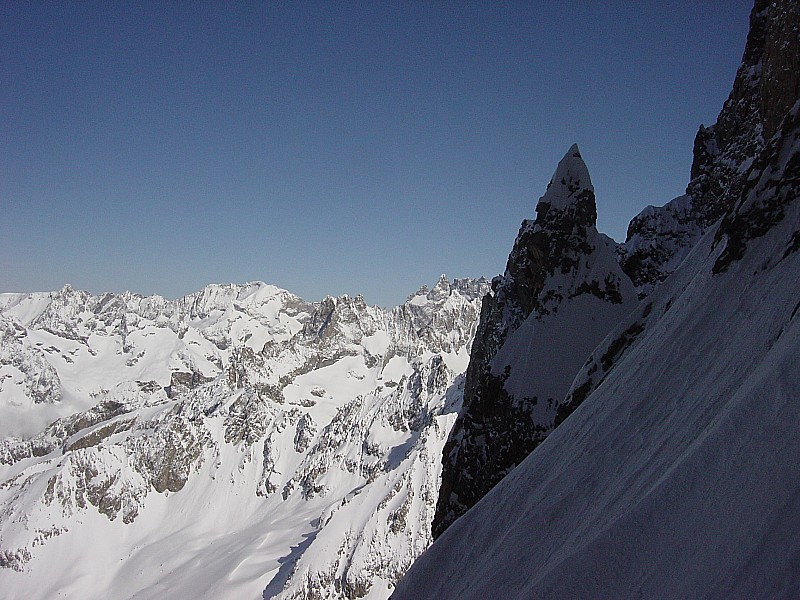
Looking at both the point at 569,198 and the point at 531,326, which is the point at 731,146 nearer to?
the point at 569,198

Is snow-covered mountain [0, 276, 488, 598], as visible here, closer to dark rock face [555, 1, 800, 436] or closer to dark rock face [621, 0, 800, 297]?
dark rock face [621, 0, 800, 297]

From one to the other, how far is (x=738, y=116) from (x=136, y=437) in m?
211

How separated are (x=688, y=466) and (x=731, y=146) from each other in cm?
3034

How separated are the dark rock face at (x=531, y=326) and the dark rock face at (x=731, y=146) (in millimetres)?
7312

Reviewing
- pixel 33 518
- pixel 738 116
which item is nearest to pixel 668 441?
pixel 738 116

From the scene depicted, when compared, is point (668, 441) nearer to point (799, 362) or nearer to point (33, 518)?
point (799, 362)

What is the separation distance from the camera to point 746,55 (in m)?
30.8

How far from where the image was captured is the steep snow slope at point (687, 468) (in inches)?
253

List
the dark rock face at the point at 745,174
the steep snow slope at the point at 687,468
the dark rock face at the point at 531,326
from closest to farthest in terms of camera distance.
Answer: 1. the steep snow slope at the point at 687,468
2. the dark rock face at the point at 745,174
3. the dark rock face at the point at 531,326

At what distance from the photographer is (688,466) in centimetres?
794

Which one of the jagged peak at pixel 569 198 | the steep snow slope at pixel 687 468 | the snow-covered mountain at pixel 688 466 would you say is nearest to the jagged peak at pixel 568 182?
the jagged peak at pixel 569 198

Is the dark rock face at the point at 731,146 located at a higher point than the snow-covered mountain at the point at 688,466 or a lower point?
higher

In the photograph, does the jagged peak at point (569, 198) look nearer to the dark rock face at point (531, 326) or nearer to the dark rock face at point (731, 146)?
the dark rock face at point (531, 326)

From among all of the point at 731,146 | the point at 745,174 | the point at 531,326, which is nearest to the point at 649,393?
the point at 531,326
